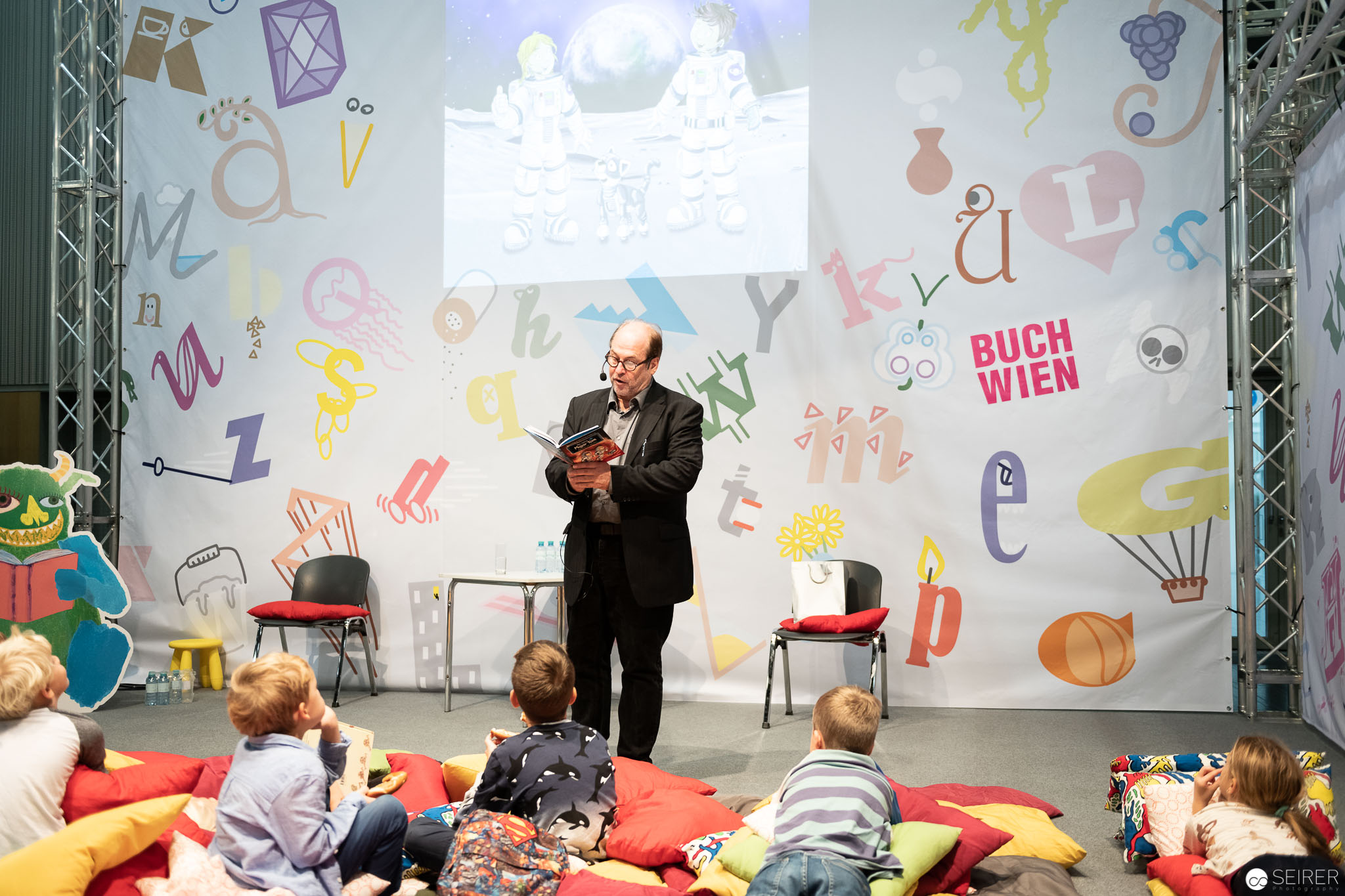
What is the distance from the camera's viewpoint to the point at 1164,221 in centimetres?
464

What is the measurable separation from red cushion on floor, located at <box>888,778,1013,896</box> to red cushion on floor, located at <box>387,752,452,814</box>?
1297 millimetres

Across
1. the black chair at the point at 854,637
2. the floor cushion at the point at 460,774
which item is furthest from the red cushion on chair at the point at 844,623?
the floor cushion at the point at 460,774

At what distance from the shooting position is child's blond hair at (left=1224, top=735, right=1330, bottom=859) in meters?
2.07

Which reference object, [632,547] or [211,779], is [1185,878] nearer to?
[632,547]

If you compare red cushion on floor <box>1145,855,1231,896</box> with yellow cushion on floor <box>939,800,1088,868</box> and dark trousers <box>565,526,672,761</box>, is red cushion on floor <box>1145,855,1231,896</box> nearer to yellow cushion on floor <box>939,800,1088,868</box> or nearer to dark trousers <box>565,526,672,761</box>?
yellow cushion on floor <box>939,800,1088,868</box>

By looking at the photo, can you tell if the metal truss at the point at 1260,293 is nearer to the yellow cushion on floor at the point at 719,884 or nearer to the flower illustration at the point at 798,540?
the flower illustration at the point at 798,540

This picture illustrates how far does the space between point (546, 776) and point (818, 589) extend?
254cm

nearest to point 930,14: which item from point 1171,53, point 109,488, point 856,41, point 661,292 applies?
point 856,41

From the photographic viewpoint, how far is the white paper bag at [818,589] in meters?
4.59

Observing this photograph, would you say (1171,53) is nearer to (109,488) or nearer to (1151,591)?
(1151,591)

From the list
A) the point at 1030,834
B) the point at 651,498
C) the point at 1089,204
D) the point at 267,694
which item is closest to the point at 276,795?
the point at 267,694

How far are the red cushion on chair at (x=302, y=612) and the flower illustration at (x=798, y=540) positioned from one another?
2118 mm

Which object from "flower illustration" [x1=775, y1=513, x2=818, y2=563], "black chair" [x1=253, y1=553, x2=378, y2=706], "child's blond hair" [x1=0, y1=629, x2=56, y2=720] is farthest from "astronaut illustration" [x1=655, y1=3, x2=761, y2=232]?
"child's blond hair" [x1=0, y1=629, x2=56, y2=720]

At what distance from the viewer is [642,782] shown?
2.84 meters
